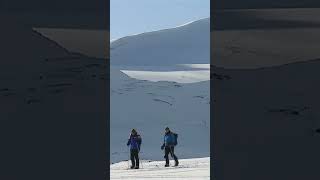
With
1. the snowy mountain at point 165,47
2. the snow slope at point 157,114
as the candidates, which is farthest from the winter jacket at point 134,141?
the snowy mountain at point 165,47

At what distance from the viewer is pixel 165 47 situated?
81938 millimetres

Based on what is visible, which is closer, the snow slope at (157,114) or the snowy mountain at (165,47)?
the snow slope at (157,114)

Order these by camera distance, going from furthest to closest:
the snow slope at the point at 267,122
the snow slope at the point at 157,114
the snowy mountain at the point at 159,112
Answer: the snow slope at the point at 157,114 < the snowy mountain at the point at 159,112 < the snow slope at the point at 267,122

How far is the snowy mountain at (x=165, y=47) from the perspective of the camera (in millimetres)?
74688

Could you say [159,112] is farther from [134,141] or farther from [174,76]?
[134,141]

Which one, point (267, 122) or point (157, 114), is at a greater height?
point (157, 114)
